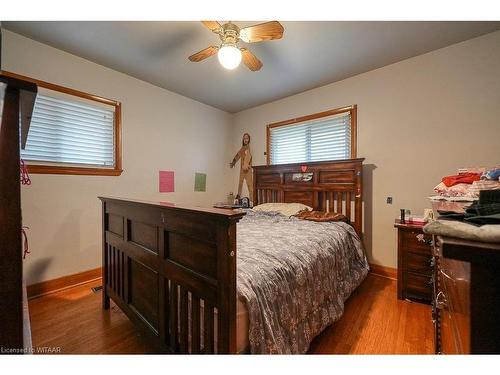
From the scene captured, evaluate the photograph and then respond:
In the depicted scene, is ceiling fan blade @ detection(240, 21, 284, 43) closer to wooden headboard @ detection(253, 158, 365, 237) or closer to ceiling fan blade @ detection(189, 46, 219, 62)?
ceiling fan blade @ detection(189, 46, 219, 62)

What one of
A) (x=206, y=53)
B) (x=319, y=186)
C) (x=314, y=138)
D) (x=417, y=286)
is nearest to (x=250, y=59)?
(x=206, y=53)

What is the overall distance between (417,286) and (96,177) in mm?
3567

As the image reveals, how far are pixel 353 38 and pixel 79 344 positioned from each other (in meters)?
3.34

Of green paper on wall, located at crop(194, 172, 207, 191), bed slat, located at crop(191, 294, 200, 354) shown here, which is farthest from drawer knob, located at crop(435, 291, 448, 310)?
green paper on wall, located at crop(194, 172, 207, 191)

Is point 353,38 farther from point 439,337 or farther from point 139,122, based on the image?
point 139,122

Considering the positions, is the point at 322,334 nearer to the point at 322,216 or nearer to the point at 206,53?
the point at 322,216

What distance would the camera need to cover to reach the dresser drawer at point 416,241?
1.95m

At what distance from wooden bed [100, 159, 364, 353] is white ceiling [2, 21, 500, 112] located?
157 centimetres

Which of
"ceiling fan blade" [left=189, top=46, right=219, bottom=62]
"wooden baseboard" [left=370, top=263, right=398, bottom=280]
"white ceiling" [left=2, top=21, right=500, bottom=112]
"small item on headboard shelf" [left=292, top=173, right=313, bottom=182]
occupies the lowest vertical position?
"wooden baseboard" [left=370, top=263, right=398, bottom=280]

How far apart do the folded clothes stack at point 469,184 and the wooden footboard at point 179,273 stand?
1.52m

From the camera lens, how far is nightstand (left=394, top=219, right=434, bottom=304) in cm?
196

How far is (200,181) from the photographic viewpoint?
12.0 feet

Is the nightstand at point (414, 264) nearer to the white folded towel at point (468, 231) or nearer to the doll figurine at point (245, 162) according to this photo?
the white folded towel at point (468, 231)
